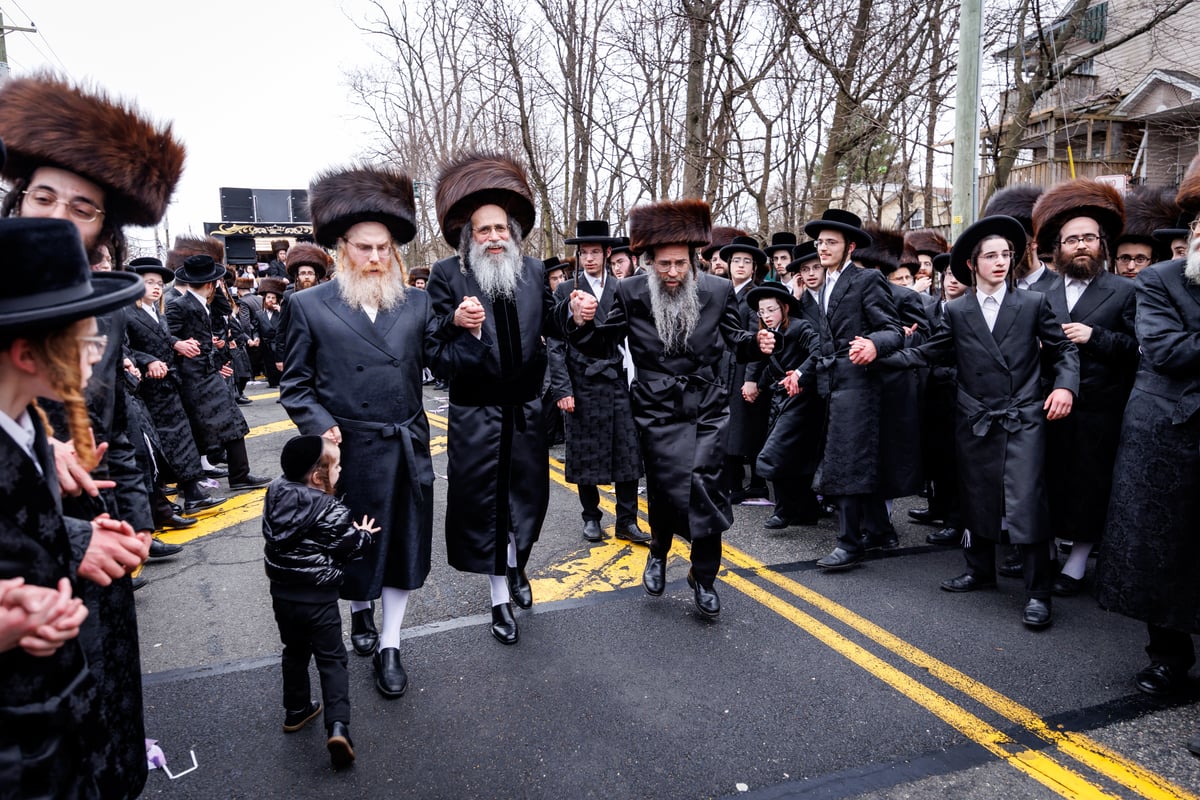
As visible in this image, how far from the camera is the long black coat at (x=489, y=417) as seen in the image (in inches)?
159

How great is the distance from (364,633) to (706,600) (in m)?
1.85

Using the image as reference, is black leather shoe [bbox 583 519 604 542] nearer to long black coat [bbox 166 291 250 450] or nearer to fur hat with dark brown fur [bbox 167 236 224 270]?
long black coat [bbox 166 291 250 450]

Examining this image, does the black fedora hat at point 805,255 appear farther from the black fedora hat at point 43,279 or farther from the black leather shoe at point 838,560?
the black fedora hat at point 43,279

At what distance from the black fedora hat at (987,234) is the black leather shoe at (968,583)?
6.01 feet

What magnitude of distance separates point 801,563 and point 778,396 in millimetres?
1568

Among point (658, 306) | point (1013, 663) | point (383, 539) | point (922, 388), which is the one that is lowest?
point (1013, 663)

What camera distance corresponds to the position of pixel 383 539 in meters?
3.62

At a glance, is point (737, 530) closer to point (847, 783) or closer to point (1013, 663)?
point (1013, 663)

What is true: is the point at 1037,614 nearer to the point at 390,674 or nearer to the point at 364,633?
the point at 390,674

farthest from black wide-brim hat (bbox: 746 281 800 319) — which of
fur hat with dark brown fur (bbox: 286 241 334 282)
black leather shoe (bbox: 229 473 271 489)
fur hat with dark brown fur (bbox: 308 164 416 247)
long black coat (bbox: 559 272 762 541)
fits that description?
fur hat with dark brown fur (bbox: 286 241 334 282)

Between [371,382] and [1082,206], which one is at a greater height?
[1082,206]

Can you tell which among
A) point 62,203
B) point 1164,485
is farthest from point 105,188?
point 1164,485

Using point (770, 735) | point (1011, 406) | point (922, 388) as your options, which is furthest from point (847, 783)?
point (922, 388)

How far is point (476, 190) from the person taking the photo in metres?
4.05
